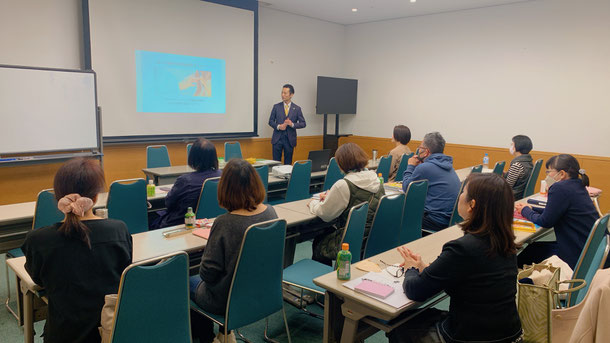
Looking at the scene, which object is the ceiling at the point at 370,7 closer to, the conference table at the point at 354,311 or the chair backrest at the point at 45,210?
the chair backrest at the point at 45,210

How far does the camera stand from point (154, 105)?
6.27m

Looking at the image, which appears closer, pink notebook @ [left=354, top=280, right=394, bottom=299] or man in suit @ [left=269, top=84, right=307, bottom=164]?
pink notebook @ [left=354, top=280, right=394, bottom=299]

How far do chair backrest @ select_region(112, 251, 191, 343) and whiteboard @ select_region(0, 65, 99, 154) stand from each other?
417 cm

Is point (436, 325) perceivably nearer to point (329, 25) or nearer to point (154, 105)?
point (154, 105)

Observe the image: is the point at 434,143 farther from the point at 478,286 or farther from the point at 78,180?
the point at 78,180

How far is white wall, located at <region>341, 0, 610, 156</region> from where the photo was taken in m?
6.30

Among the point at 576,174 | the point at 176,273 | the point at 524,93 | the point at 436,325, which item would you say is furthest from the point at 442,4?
the point at 176,273

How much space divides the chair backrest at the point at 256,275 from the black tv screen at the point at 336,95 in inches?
256

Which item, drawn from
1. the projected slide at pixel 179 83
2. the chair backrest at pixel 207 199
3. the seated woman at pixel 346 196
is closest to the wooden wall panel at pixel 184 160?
the projected slide at pixel 179 83

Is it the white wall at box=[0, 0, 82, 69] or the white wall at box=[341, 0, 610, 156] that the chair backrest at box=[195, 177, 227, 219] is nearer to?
the white wall at box=[0, 0, 82, 69]

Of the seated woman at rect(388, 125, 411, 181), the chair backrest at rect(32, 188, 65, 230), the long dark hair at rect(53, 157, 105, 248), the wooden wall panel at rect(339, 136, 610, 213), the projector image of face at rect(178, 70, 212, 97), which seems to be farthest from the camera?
the projector image of face at rect(178, 70, 212, 97)

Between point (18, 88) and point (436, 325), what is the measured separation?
503cm

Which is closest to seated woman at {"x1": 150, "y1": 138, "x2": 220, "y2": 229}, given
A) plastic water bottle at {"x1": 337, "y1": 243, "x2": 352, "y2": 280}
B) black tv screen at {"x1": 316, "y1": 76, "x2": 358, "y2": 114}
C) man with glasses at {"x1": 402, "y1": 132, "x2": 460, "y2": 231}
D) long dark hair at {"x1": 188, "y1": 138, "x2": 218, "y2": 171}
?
long dark hair at {"x1": 188, "y1": 138, "x2": 218, "y2": 171}

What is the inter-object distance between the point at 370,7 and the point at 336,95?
6.23ft
